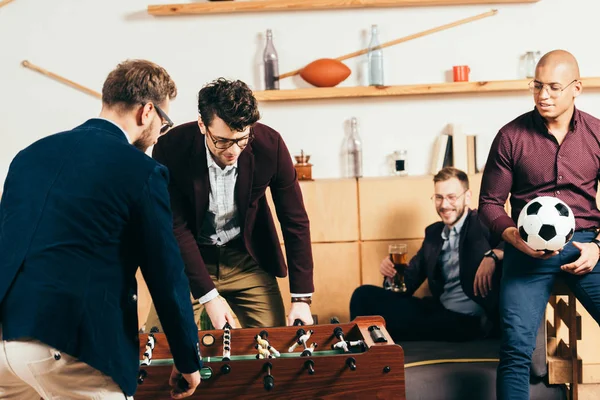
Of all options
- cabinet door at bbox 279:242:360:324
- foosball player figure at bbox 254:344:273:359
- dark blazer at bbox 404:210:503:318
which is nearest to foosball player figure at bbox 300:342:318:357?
foosball player figure at bbox 254:344:273:359

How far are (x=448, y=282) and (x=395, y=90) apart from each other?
1.12 metres

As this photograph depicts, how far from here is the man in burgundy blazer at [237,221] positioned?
9.03ft

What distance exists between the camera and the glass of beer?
3.84m

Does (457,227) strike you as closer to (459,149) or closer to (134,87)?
(459,149)

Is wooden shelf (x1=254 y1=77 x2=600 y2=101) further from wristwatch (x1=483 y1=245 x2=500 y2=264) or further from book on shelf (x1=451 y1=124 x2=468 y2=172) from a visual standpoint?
wristwatch (x1=483 y1=245 x2=500 y2=264)

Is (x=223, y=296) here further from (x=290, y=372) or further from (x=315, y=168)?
(x=315, y=168)

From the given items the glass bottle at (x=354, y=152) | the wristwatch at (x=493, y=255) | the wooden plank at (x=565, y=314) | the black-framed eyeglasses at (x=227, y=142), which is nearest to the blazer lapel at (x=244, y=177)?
the black-framed eyeglasses at (x=227, y=142)

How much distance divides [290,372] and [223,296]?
0.97 metres

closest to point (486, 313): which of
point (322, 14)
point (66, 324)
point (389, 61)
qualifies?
point (389, 61)

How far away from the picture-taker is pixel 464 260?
3.52 metres

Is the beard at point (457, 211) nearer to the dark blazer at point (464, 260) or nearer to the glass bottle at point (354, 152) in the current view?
the dark blazer at point (464, 260)

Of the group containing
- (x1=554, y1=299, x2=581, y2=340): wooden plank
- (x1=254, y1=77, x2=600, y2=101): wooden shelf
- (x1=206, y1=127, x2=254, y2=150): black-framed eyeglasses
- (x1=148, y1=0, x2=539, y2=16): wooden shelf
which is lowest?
(x1=554, y1=299, x2=581, y2=340): wooden plank

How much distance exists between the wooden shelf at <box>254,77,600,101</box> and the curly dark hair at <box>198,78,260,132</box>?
1.54 metres

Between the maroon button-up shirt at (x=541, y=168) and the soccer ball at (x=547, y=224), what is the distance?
0.68ft
